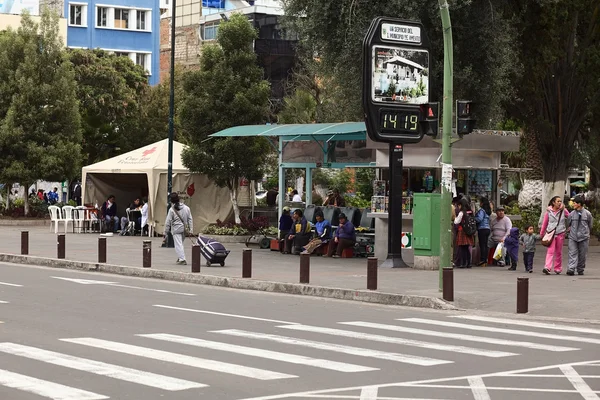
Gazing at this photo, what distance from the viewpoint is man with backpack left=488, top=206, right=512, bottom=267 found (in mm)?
25047

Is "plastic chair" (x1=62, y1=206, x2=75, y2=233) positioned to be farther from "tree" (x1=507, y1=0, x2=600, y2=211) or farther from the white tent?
"tree" (x1=507, y1=0, x2=600, y2=211)

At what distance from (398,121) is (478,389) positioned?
14.8 metres

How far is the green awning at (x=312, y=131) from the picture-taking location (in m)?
27.0

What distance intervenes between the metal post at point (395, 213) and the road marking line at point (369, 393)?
571 inches

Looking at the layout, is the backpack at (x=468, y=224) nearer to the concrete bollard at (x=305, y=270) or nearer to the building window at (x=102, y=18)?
the concrete bollard at (x=305, y=270)

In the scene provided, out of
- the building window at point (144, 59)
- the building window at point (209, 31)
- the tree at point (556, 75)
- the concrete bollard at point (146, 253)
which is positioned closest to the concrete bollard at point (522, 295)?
the concrete bollard at point (146, 253)

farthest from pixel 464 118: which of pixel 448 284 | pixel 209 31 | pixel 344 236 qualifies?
pixel 209 31

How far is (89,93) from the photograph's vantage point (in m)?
58.3

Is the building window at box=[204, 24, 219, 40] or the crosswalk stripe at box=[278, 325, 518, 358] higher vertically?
the building window at box=[204, 24, 219, 40]

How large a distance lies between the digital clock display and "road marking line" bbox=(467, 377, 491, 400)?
14002 millimetres

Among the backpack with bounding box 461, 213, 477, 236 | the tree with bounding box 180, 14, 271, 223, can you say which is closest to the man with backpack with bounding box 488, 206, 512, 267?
the backpack with bounding box 461, 213, 477, 236

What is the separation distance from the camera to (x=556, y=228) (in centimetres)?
2261

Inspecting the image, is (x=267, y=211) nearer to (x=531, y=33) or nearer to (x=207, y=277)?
(x=531, y=33)

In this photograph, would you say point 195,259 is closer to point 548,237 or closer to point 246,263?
point 246,263
